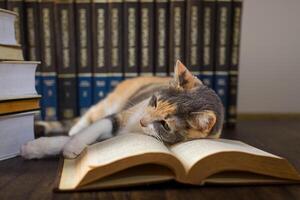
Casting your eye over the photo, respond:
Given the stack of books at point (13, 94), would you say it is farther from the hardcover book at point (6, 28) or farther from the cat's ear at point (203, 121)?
the cat's ear at point (203, 121)

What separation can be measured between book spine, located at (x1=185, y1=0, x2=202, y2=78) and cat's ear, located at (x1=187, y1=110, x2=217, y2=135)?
1.59 ft

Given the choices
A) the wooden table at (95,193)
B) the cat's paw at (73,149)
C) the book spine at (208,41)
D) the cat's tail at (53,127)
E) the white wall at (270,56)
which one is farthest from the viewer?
the white wall at (270,56)

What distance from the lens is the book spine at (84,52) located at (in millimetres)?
1176

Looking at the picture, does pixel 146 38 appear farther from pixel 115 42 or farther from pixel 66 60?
pixel 66 60

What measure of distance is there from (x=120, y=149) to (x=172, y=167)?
0.10 meters

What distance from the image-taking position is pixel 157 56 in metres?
1.21

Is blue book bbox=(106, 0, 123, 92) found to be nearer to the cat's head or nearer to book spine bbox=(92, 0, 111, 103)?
book spine bbox=(92, 0, 111, 103)

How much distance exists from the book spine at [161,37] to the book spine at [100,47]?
0.57 ft

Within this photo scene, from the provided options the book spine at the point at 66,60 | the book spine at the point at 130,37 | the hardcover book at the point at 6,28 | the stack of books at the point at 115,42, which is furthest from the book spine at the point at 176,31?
the hardcover book at the point at 6,28

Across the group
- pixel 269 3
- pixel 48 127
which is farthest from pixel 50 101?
pixel 269 3

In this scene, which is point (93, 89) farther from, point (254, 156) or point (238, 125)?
point (254, 156)

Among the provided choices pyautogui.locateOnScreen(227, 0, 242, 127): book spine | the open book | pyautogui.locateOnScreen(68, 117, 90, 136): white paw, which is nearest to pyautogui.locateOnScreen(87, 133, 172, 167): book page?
the open book

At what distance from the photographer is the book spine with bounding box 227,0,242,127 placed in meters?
1.20

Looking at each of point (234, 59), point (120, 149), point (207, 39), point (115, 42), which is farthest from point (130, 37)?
point (120, 149)
